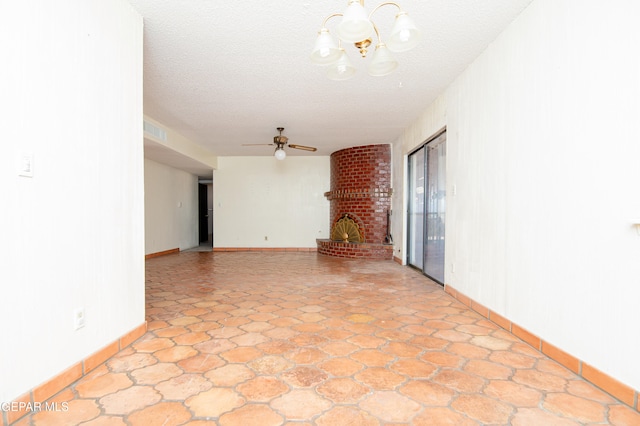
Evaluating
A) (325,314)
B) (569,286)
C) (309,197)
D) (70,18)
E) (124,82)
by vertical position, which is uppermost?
(70,18)

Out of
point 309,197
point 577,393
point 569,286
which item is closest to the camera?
point 577,393

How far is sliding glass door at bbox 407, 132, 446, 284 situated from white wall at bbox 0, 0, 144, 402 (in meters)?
3.22

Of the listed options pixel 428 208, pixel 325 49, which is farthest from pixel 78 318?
pixel 428 208

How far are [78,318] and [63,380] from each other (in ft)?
0.94

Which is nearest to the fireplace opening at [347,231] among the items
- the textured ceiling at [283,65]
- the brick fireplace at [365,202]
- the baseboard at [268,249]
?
the brick fireplace at [365,202]

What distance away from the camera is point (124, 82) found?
205 cm

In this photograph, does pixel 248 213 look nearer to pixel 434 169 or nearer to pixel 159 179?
pixel 159 179

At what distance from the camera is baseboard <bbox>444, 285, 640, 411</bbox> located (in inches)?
55.8

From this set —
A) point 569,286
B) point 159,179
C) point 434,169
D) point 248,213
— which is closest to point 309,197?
point 248,213

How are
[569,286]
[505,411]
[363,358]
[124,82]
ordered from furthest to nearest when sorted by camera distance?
[124,82] → [363,358] → [569,286] → [505,411]

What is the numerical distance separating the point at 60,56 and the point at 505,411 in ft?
8.64

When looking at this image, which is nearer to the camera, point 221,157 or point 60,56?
point 60,56

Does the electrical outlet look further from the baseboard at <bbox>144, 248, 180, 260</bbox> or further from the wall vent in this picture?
the baseboard at <bbox>144, 248, 180, 260</bbox>

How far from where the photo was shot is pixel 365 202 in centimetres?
626
